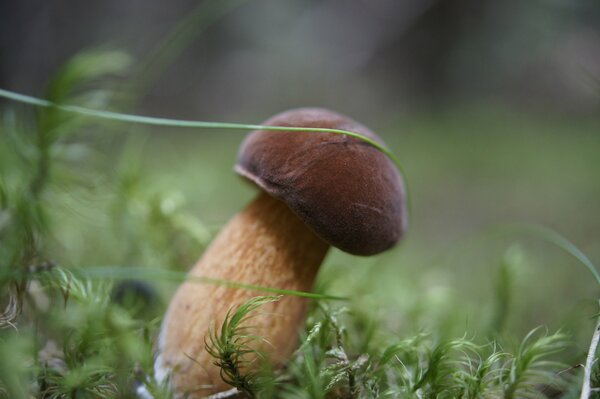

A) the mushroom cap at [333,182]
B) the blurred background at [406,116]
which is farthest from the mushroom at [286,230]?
the blurred background at [406,116]

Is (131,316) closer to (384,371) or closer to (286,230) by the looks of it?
(286,230)

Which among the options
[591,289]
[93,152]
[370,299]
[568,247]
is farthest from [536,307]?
[93,152]

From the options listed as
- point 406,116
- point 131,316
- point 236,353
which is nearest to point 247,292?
point 236,353

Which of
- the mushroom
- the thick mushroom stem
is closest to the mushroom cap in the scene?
the mushroom

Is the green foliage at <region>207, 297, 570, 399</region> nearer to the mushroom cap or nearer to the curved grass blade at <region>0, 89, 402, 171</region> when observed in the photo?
the mushroom cap

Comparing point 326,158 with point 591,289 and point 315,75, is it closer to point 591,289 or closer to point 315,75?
point 591,289

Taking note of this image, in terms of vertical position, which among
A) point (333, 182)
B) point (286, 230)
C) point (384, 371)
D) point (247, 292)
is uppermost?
point (333, 182)

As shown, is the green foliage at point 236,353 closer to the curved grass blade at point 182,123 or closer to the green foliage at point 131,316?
the green foliage at point 131,316
